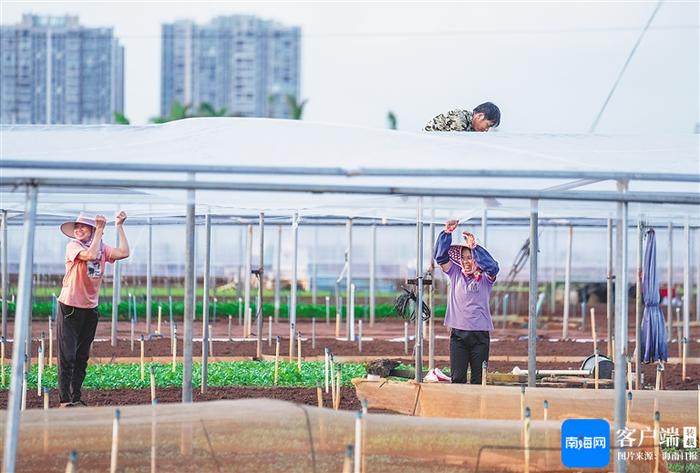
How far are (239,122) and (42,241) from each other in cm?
1870

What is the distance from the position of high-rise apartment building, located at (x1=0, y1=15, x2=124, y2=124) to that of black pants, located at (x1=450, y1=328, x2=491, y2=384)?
61.0m

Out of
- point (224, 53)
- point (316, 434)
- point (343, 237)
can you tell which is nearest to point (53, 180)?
point (316, 434)

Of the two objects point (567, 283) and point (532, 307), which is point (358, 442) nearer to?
point (532, 307)

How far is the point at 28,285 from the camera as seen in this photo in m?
5.83

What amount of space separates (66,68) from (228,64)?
20.0m

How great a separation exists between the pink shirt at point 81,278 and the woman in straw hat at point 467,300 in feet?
9.23

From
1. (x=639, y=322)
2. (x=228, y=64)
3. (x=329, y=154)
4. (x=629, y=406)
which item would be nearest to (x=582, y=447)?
(x=629, y=406)

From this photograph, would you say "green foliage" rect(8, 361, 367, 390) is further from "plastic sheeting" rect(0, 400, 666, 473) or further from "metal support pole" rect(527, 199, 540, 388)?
"plastic sheeting" rect(0, 400, 666, 473)

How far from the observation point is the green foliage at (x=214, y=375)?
11.3 meters

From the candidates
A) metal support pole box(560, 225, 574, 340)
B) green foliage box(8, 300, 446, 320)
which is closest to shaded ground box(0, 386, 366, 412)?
metal support pole box(560, 225, 574, 340)

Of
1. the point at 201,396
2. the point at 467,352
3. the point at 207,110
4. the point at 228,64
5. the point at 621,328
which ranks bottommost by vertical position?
the point at 201,396

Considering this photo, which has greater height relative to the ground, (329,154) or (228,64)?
(228,64)

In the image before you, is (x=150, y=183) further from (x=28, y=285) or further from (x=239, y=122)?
(x=239, y=122)

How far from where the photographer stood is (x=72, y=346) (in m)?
9.23
